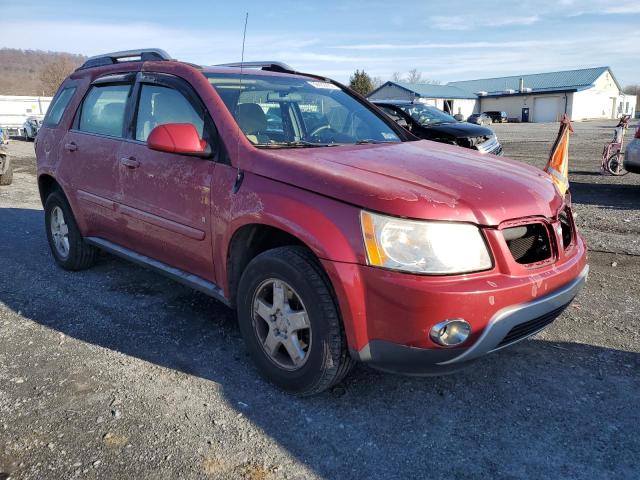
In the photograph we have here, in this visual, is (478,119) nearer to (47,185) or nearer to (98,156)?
(47,185)

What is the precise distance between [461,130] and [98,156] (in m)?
7.81

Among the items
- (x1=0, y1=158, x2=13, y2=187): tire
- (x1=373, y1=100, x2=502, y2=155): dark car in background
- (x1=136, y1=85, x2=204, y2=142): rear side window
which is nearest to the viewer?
(x1=136, y1=85, x2=204, y2=142): rear side window

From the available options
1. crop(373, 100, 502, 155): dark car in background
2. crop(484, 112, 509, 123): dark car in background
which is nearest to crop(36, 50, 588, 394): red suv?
crop(373, 100, 502, 155): dark car in background

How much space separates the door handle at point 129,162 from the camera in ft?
13.1

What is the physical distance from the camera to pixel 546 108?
202ft

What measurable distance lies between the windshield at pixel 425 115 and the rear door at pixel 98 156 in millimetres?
7514

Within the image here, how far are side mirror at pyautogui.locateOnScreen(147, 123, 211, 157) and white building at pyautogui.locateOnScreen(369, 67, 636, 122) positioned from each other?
2211 inches

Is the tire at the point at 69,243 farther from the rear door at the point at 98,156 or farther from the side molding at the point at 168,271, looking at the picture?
the side molding at the point at 168,271

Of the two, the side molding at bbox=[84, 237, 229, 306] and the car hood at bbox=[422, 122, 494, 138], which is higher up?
the car hood at bbox=[422, 122, 494, 138]

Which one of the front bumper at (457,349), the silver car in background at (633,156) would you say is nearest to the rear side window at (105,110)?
the front bumper at (457,349)

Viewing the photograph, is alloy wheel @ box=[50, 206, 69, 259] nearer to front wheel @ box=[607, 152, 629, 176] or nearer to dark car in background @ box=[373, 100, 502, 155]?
dark car in background @ box=[373, 100, 502, 155]

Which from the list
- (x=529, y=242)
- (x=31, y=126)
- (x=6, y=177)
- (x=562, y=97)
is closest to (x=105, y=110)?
(x=529, y=242)

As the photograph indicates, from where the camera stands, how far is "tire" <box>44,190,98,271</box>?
5.12m

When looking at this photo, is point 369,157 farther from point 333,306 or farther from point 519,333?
point 519,333
